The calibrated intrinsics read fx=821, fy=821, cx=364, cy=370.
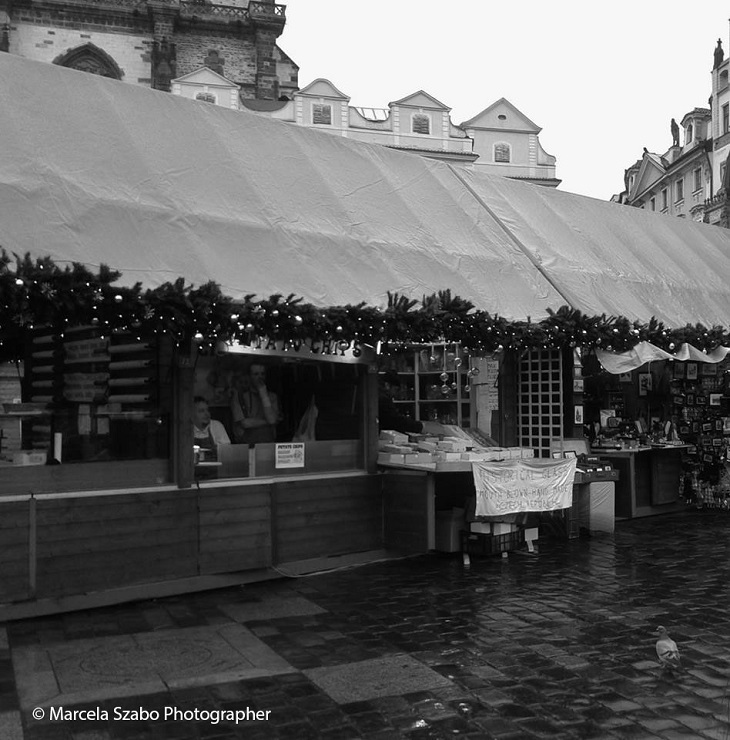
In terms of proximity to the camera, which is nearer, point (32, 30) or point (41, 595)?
point (41, 595)

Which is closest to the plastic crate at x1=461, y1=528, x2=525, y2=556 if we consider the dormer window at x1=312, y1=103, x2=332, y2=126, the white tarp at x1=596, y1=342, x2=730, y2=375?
the white tarp at x1=596, y1=342, x2=730, y2=375

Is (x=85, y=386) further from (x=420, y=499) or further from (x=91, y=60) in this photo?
(x=91, y=60)

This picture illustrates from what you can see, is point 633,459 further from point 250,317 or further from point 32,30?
point 32,30

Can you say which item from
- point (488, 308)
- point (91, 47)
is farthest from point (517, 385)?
point (91, 47)

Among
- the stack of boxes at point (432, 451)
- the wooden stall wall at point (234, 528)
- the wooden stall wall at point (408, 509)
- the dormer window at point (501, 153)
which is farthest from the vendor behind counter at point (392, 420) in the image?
the dormer window at point (501, 153)

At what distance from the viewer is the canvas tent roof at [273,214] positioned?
23.8 feet

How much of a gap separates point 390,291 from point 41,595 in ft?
15.0

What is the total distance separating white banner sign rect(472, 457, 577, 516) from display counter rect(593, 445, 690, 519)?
8.74 feet

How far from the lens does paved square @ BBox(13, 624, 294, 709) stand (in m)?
4.98

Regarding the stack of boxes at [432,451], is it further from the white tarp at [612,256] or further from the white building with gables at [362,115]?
the white building with gables at [362,115]

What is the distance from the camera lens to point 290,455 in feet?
27.8

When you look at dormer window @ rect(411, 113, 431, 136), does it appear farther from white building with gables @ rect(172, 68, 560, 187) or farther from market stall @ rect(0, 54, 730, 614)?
market stall @ rect(0, 54, 730, 614)

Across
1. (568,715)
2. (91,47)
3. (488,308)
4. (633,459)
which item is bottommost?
(568,715)

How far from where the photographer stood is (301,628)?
6.36m
